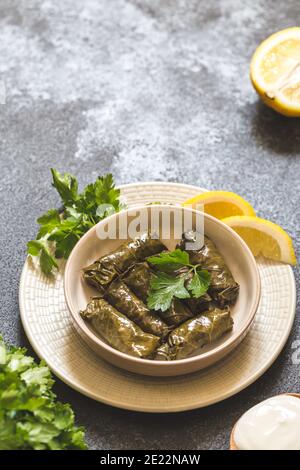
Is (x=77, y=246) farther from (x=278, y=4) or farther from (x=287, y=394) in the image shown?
(x=278, y=4)

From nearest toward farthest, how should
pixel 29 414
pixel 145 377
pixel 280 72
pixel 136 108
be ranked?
pixel 29 414
pixel 145 377
pixel 280 72
pixel 136 108

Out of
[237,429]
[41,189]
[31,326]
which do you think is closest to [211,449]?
[237,429]

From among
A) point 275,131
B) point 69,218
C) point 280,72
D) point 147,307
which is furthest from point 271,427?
point 280,72

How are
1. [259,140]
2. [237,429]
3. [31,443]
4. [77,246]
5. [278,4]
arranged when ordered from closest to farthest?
[31,443] → [237,429] → [77,246] → [259,140] → [278,4]

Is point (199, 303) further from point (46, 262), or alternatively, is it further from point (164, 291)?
point (46, 262)

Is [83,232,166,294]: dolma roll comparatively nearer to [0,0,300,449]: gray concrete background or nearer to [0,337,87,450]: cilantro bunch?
[0,0,300,449]: gray concrete background

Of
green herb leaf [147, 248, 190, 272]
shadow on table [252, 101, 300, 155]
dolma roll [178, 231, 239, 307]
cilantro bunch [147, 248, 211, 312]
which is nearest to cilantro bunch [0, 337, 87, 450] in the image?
cilantro bunch [147, 248, 211, 312]

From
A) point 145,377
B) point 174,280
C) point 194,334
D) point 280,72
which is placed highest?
point 280,72
